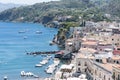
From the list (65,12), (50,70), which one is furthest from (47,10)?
(50,70)

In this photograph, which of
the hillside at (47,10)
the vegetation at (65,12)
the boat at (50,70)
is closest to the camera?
the boat at (50,70)

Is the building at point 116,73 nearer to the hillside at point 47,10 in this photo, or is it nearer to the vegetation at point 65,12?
the vegetation at point 65,12

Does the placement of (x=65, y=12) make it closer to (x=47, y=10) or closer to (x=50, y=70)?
(x=47, y=10)

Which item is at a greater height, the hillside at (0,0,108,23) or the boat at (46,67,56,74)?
the boat at (46,67,56,74)

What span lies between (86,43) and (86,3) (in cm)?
13312

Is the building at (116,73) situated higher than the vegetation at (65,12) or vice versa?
the building at (116,73)

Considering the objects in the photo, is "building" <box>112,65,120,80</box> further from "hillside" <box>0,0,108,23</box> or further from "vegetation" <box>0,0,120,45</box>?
"hillside" <box>0,0,108,23</box>

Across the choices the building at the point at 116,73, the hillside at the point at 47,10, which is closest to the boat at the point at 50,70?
the building at the point at 116,73

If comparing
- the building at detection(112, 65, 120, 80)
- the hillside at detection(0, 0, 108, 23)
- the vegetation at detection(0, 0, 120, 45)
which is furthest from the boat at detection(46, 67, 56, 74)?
the hillside at detection(0, 0, 108, 23)

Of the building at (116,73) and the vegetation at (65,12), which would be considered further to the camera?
the vegetation at (65,12)

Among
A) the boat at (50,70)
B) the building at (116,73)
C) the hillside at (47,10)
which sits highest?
the building at (116,73)

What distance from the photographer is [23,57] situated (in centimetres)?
6512

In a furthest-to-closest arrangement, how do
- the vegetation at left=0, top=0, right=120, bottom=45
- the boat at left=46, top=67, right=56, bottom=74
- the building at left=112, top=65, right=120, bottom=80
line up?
the vegetation at left=0, top=0, right=120, bottom=45, the boat at left=46, top=67, right=56, bottom=74, the building at left=112, top=65, right=120, bottom=80

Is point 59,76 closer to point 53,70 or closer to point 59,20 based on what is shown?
point 53,70
